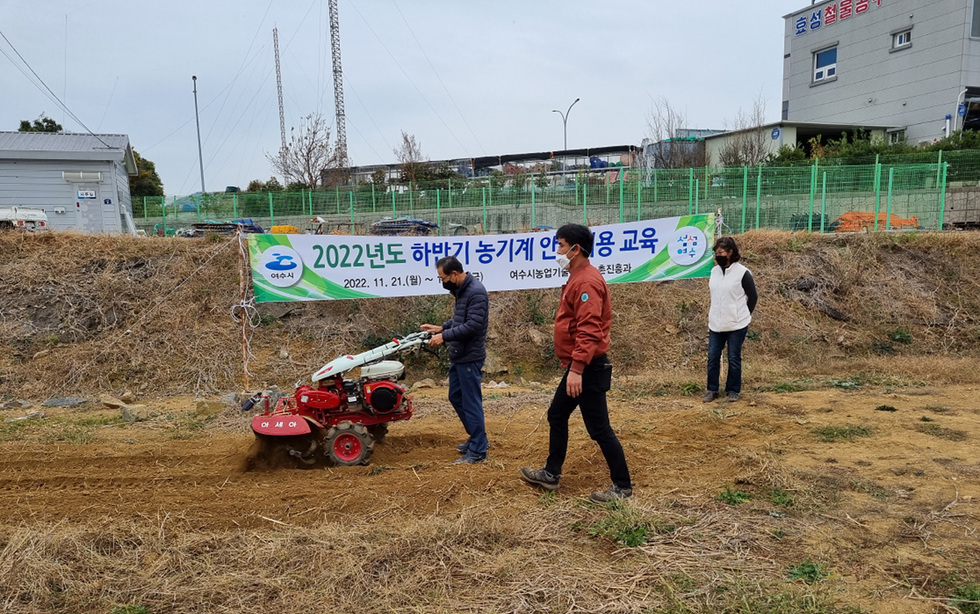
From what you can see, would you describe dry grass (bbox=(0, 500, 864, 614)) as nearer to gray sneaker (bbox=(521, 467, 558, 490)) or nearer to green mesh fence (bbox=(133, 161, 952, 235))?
gray sneaker (bbox=(521, 467, 558, 490))

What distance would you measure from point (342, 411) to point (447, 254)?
4472mm

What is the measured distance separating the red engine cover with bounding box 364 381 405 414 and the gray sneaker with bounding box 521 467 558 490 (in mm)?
1425

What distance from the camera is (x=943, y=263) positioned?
41.6 feet

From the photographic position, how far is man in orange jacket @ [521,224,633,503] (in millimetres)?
3988

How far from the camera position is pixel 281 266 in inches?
354

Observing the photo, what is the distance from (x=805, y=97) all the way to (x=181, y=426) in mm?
43459

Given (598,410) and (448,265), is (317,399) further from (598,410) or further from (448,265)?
(598,410)

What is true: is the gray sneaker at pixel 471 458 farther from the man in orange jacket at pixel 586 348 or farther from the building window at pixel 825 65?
the building window at pixel 825 65

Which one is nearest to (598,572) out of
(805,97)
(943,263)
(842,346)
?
(842,346)

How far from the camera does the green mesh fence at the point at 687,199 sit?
58.1ft

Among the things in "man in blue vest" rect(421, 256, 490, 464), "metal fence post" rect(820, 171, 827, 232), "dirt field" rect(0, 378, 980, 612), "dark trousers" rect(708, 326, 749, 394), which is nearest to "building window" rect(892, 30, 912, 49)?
"metal fence post" rect(820, 171, 827, 232)

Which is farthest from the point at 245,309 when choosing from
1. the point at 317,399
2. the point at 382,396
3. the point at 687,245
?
the point at 687,245

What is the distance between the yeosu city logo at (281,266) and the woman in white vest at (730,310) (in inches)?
232

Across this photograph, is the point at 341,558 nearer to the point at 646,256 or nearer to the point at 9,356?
the point at 646,256
